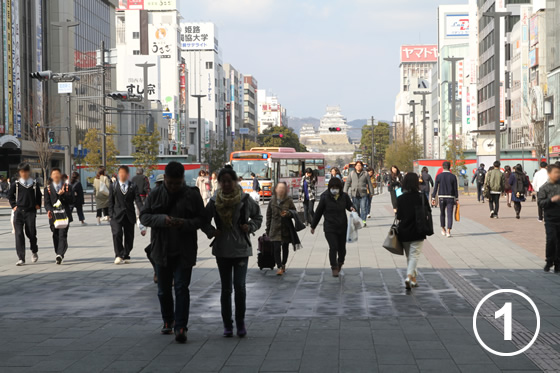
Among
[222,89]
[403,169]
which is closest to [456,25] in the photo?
[222,89]

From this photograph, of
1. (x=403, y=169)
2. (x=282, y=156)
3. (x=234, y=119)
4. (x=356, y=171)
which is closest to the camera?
(x=356, y=171)

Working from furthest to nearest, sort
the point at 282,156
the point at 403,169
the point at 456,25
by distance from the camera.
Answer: the point at 456,25 → the point at 403,169 → the point at 282,156

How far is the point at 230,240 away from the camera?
24.8 ft

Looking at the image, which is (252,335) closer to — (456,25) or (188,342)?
(188,342)

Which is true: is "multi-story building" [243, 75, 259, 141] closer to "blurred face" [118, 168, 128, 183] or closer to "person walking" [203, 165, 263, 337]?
"blurred face" [118, 168, 128, 183]

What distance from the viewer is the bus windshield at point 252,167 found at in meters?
44.2

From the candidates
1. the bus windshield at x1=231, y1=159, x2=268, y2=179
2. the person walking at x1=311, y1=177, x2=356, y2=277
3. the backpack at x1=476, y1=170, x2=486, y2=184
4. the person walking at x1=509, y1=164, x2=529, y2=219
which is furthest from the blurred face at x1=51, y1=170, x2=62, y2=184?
the bus windshield at x1=231, y1=159, x2=268, y2=179

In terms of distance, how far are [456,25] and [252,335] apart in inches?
5053

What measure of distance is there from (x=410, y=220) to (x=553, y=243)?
264 cm

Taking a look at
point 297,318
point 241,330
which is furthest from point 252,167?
point 241,330

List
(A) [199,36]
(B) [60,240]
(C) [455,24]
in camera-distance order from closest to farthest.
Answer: (B) [60,240] < (A) [199,36] < (C) [455,24]

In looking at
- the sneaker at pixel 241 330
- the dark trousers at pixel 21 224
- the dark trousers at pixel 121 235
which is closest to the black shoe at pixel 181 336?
the sneaker at pixel 241 330

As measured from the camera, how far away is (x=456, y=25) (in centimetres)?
13012

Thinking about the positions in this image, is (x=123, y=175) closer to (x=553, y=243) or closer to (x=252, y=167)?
(x=553, y=243)
